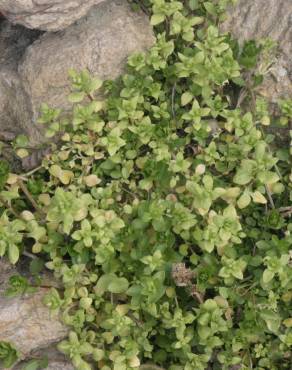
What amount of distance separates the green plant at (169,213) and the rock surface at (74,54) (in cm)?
14

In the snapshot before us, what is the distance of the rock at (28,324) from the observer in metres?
3.53

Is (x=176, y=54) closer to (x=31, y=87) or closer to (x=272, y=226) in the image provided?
(x=31, y=87)

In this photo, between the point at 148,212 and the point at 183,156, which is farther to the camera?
the point at 183,156

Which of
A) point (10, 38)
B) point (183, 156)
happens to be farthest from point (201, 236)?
point (10, 38)

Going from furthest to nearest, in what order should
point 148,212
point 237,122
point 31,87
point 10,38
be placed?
point 10,38
point 31,87
point 237,122
point 148,212

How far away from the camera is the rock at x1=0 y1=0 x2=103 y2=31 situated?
3.54 metres

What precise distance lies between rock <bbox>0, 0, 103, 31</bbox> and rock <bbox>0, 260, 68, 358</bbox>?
1.75 meters

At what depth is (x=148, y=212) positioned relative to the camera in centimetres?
344

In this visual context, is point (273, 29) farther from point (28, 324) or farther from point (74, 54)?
→ point (28, 324)

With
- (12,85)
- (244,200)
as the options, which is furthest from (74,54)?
(244,200)

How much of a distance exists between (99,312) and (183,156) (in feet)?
3.86

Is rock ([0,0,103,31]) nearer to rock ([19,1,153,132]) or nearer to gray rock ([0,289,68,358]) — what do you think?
rock ([19,1,153,132])

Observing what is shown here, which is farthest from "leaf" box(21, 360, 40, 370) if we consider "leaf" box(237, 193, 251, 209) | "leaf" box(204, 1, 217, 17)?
"leaf" box(204, 1, 217, 17)

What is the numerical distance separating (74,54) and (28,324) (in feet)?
6.04
